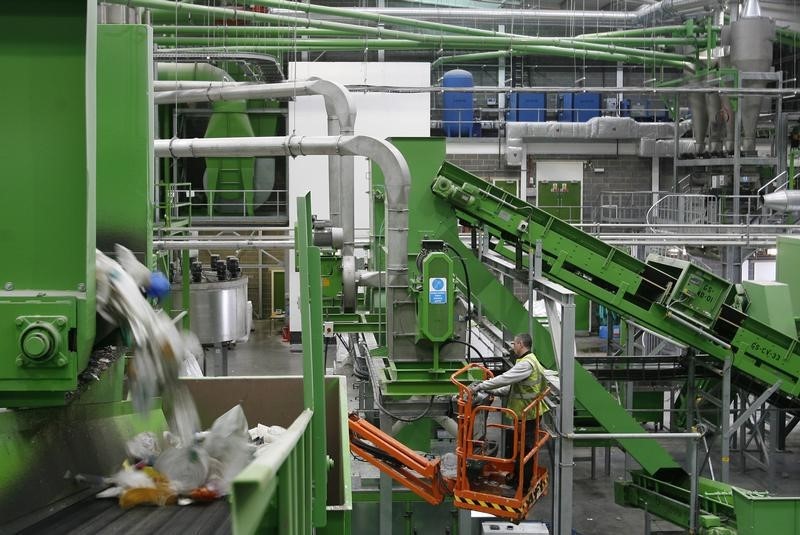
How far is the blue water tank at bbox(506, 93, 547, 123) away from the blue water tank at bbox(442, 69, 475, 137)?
1.03 meters

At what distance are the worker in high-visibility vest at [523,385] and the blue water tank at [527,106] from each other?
50.5 ft

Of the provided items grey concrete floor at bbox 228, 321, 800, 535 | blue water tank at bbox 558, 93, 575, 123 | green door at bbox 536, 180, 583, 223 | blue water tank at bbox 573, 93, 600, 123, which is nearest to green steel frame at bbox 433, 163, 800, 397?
grey concrete floor at bbox 228, 321, 800, 535

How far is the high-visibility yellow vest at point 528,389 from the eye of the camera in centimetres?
827

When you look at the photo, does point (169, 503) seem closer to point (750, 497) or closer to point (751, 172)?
point (750, 497)

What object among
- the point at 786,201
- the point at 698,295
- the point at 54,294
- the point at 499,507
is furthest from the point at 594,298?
the point at 54,294

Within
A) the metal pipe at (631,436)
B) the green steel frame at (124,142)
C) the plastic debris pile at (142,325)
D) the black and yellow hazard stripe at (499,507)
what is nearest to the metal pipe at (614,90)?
the metal pipe at (631,436)

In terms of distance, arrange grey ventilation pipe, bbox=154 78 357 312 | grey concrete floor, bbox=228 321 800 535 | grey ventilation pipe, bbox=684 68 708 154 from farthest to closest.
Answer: grey ventilation pipe, bbox=684 68 708 154
grey ventilation pipe, bbox=154 78 357 312
grey concrete floor, bbox=228 321 800 535

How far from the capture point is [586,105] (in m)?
23.3

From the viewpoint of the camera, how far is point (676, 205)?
2122 centimetres

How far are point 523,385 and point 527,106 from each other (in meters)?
15.8

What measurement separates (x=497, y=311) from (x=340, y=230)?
2418 millimetres

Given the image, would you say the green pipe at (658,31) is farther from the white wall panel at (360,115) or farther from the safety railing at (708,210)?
the white wall panel at (360,115)

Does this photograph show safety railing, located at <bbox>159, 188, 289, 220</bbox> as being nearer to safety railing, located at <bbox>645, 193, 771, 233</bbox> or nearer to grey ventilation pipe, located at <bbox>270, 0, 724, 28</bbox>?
grey ventilation pipe, located at <bbox>270, 0, 724, 28</bbox>

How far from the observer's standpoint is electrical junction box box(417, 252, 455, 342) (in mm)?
9594
